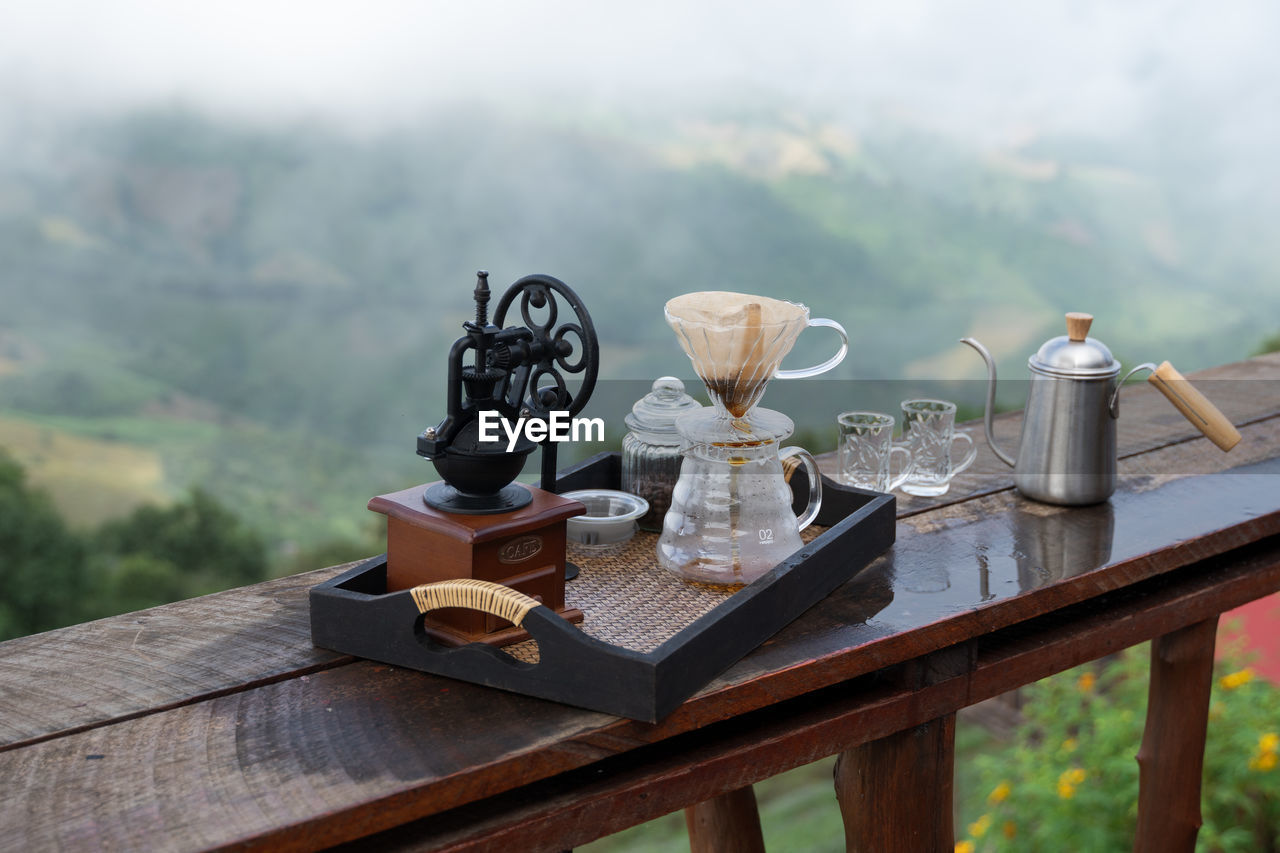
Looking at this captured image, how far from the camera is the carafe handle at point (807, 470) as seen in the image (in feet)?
4.06

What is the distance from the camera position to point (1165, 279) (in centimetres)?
956

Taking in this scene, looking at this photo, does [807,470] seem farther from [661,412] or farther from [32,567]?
[32,567]

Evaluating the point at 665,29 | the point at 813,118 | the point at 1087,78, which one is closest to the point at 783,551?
the point at 665,29

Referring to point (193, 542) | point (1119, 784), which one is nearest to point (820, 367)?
point (1119, 784)

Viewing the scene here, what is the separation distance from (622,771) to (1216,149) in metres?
10.1

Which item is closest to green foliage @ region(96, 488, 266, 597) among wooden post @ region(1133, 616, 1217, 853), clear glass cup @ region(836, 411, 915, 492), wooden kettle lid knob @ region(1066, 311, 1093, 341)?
clear glass cup @ region(836, 411, 915, 492)

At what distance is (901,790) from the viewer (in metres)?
1.21

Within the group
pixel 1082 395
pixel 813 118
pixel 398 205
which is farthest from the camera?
pixel 813 118

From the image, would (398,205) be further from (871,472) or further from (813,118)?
(871,472)

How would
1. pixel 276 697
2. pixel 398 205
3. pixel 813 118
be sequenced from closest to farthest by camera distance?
pixel 276 697, pixel 398 205, pixel 813 118

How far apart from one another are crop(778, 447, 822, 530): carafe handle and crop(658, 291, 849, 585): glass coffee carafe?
12mm

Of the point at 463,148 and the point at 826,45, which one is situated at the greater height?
the point at 826,45

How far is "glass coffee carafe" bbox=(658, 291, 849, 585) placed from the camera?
3.73 ft

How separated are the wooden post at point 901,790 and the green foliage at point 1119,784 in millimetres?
1312
